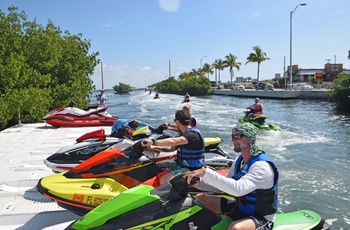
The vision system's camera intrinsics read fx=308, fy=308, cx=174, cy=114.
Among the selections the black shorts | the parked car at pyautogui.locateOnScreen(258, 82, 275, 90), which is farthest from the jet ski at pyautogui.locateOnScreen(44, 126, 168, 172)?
the parked car at pyautogui.locateOnScreen(258, 82, 275, 90)

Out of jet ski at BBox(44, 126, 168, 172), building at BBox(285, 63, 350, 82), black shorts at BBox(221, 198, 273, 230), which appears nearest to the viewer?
black shorts at BBox(221, 198, 273, 230)

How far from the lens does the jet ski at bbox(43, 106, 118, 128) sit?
13703mm

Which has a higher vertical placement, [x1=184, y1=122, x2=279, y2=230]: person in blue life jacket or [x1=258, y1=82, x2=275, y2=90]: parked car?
[x1=258, y1=82, x2=275, y2=90]: parked car

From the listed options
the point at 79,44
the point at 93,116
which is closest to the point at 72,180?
the point at 93,116

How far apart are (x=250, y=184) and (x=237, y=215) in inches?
18.0

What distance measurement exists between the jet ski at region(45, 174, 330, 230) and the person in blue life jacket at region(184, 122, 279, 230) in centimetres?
17

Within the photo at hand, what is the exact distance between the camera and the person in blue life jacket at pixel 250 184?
2.63 metres

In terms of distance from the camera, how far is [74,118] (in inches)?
549

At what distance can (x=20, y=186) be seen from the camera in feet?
19.7

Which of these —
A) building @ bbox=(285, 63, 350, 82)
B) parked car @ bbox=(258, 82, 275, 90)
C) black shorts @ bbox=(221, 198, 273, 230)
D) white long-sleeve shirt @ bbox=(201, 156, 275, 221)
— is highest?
building @ bbox=(285, 63, 350, 82)

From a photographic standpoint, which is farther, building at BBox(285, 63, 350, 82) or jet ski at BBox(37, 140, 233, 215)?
building at BBox(285, 63, 350, 82)

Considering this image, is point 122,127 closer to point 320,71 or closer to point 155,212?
point 155,212

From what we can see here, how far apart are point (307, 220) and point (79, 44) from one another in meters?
25.0

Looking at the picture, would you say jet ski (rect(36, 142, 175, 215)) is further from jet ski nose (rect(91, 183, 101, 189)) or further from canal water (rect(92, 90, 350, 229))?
canal water (rect(92, 90, 350, 229))
